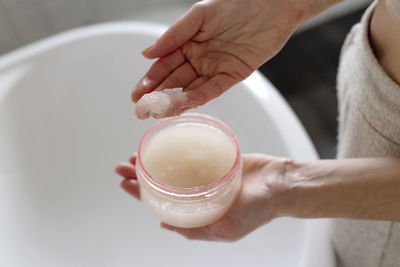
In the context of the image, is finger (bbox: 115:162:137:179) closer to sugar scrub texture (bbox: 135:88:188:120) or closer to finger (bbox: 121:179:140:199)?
finger (bbox: 121:179:140:199)

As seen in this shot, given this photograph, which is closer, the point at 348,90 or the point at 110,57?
the point at 348,90

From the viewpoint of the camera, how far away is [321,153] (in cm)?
158

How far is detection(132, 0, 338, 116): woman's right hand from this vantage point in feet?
2.37

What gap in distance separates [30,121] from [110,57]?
11.4 inches

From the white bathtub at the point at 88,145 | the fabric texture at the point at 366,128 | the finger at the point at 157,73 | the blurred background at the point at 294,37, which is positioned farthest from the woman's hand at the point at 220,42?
the blurred background at the point at 294,37

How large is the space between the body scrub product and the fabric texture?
0.21 metres

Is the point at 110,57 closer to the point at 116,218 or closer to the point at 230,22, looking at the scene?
the point at 116,218

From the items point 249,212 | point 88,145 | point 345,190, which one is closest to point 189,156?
point 249,212

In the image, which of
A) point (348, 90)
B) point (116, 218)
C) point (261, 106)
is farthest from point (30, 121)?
point (348, 90)

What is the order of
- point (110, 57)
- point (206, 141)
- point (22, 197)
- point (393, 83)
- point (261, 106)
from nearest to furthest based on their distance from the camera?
point (393, 83)
point (206, 141)
point (261, 106)
point (22, 197)
point (110, 57)

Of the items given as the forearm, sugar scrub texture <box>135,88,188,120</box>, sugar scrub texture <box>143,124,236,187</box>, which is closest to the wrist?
the forearm

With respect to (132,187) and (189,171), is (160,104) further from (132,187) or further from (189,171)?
(132,187)

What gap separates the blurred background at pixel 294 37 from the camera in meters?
1.44

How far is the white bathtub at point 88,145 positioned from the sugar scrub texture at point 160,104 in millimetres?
393
